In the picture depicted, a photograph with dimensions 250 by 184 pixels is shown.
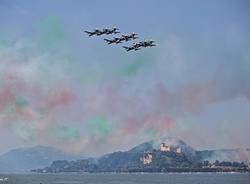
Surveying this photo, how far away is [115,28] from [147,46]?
23.6 feet

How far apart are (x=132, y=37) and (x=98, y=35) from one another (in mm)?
6315

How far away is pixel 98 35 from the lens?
3553 inches

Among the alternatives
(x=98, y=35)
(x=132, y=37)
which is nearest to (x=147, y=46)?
(x=132, y=37)

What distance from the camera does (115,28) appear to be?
298 ft

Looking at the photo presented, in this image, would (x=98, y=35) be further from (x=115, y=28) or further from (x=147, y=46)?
(x=147, y=46)

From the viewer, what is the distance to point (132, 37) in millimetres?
90438

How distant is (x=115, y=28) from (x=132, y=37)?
11.9 ft

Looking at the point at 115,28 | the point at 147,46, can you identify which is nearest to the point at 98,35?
the point at 115,28

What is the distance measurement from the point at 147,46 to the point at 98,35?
30.9 ft

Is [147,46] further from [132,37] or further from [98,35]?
[98,35]

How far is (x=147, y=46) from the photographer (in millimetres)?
88625

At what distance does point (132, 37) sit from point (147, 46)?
3.74 metres
